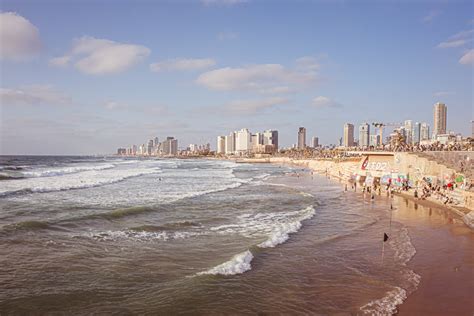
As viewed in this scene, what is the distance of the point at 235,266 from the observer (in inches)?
417

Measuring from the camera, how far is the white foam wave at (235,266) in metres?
10.2

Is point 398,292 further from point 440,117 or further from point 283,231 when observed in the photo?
point 440,117

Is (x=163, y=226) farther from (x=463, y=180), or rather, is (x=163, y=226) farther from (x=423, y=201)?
(x=463, y=180)

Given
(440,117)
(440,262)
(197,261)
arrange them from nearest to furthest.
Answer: (197,261)
(440,262)
(440,117)

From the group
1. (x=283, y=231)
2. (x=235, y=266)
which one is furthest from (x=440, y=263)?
(x=235, y=266)

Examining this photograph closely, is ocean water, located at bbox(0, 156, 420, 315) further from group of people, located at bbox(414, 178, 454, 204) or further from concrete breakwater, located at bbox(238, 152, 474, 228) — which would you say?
group of people, located at bbox(414, 178, 454, 204)

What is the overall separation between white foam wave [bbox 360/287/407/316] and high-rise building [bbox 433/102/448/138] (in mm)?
163953

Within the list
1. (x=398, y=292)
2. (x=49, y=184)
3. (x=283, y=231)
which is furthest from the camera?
(x=49, y=184)

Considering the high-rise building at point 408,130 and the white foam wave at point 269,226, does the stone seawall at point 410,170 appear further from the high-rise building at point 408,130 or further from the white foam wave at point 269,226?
the high-rise building at point 408,130

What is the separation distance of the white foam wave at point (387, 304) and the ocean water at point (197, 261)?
24 mm

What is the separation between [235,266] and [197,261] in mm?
1334

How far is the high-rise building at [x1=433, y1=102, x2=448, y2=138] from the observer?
152125 mm

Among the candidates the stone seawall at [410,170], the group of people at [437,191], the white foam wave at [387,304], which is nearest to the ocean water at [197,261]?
the white foam wave at [387,304]

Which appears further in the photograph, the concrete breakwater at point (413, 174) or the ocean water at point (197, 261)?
the concrete breakwater at point (413, 174)
